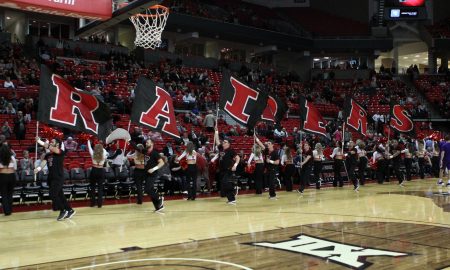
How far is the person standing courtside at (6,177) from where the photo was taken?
11.2 m

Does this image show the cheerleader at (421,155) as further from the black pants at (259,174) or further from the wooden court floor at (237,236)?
the black pants at (259,174)

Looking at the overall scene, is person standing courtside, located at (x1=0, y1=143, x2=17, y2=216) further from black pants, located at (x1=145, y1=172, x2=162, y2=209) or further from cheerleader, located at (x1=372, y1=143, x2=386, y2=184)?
cheerleader, located at (x1=372, y1=143, x2=386, y2=184)

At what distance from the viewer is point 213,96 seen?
91.6 feet

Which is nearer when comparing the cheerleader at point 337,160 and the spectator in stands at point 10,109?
the cheerleader at point 337,160

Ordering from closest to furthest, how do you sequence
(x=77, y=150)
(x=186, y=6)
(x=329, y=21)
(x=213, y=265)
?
(x=213, y=265) → (x=77, y=150) → (x=186, y=6) → (x=329, y=21)

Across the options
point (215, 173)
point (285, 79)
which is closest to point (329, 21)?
point (285, 79)

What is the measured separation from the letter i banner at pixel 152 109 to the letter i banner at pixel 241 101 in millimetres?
1631

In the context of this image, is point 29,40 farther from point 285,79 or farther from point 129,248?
point 129,248

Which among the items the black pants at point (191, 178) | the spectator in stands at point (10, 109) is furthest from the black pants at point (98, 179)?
the spectator in stands at point (10, 109)

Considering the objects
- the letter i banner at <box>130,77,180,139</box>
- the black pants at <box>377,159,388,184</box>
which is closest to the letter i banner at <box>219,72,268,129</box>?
the letter i banner at <box>130,77,180,139</box>

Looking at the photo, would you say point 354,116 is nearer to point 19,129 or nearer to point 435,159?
point 435,159

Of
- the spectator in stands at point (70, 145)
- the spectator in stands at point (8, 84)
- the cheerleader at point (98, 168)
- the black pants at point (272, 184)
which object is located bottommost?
the black pants at point (272, 184)

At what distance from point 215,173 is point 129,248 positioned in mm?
9327

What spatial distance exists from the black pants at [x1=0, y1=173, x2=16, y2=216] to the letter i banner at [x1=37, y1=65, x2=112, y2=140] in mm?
1669
